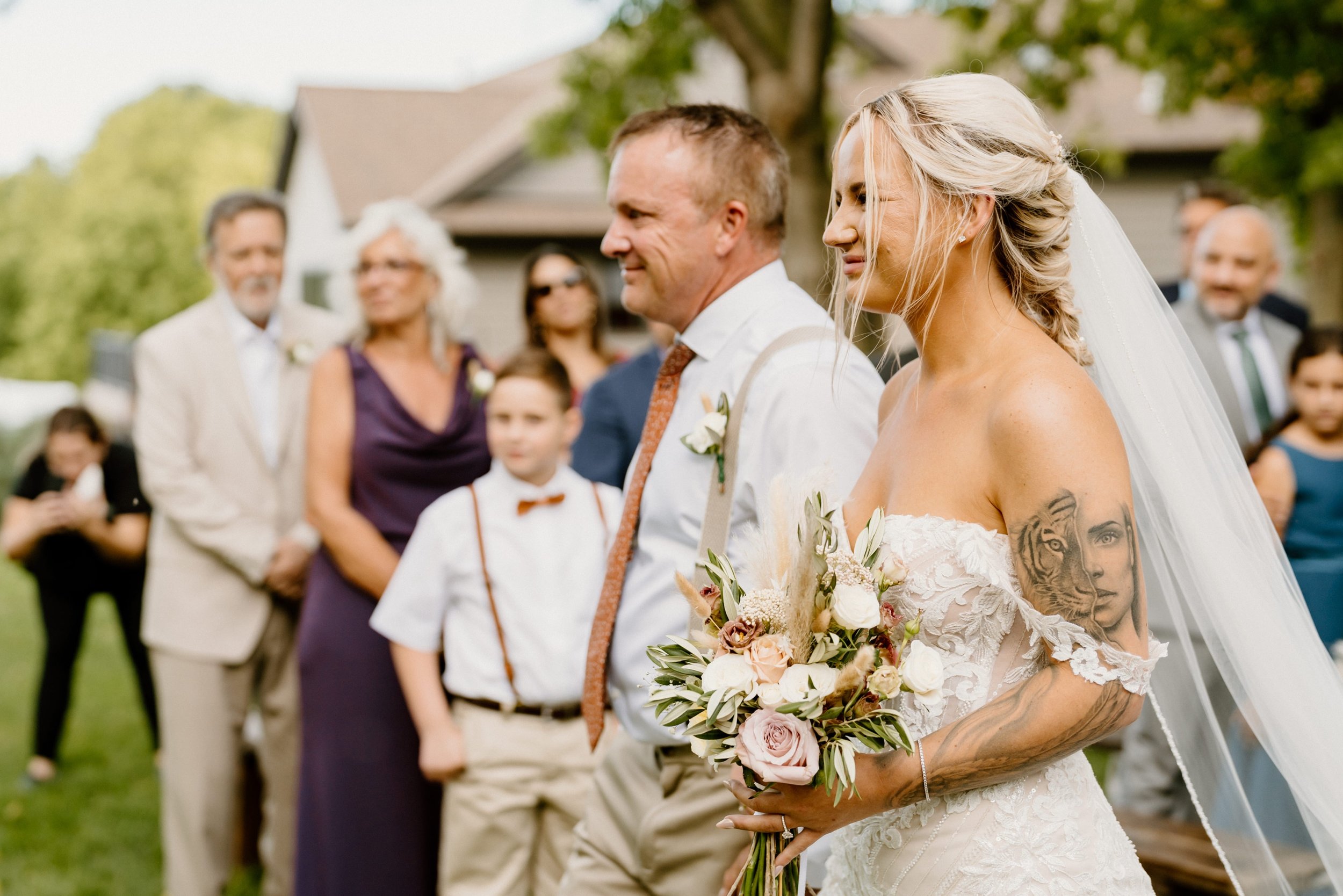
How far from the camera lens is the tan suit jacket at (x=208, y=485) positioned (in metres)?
4.90

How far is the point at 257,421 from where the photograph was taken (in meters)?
5.07

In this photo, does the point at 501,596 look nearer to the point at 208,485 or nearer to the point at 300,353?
the point at 208,485

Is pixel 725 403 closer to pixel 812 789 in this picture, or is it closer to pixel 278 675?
pixel 812 789

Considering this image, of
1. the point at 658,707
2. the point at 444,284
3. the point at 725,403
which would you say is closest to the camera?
the point at 658,707

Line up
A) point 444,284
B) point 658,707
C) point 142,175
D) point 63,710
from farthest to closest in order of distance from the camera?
point 142,175, point 63,710, point 444,284, point 658,707

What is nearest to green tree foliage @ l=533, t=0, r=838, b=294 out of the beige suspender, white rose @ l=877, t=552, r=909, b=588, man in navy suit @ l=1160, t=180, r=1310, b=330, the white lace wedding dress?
man in navy suit @ l=1160, t=180, r=1310, b=330

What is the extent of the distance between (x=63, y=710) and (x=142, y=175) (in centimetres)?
8119

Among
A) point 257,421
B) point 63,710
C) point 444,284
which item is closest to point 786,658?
point 444,284

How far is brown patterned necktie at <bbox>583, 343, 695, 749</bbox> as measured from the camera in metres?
3.10

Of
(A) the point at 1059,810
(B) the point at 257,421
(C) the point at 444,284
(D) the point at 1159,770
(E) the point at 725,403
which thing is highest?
(C) the point at 444,284

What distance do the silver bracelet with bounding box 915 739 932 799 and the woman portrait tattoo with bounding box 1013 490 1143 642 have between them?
306mm

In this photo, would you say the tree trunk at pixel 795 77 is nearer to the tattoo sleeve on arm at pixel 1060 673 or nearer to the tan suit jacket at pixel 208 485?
the tan suit jacket at pixel 208 485

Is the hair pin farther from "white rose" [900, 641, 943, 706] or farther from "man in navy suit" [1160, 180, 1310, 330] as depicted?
"man in navy suit" [1160, 180, 1310, 330]

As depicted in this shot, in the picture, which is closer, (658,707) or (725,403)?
(658,707)
